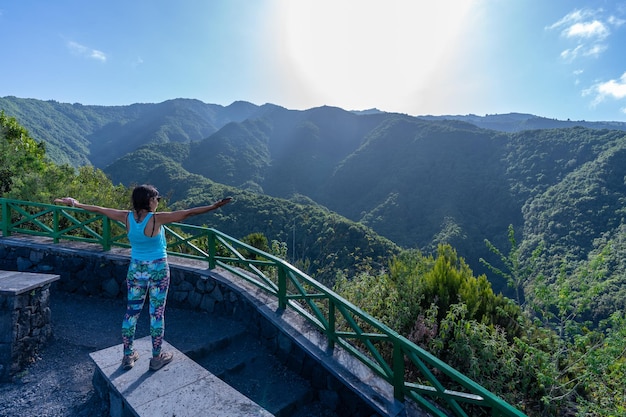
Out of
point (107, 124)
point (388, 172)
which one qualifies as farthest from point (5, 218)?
point (107, 124)

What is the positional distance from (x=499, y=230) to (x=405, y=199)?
18.2 metres

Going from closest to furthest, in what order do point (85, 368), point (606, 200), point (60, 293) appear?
point (85, 368), point (60, 293), point (606, 200)

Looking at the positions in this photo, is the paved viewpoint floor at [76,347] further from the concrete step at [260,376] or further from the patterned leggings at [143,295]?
the patterned leggings at [143,295]

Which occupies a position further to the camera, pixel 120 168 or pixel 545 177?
pixel 545 177

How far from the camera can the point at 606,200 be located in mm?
48812

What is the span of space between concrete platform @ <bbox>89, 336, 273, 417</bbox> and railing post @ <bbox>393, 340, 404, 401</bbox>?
3.75 ft

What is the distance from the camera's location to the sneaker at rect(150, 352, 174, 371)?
2758mm

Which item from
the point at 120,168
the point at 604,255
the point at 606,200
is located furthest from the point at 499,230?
the point at 120,168

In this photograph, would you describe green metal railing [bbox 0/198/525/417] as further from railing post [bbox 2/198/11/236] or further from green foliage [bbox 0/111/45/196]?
green foliage [bbox 0/111/45/196]

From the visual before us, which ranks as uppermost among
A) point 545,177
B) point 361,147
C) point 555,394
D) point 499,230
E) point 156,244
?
point 361,147

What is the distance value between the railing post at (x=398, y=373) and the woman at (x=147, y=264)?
189 centimetres

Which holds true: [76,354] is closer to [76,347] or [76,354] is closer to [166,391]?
[76,347]

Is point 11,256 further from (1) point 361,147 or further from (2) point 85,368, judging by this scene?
(1) point 361,147

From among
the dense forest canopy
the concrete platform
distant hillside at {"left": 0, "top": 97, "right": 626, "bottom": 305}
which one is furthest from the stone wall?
distant hillside at {"left": 0, "top": 97, "right": 626, "bottom": 305}
